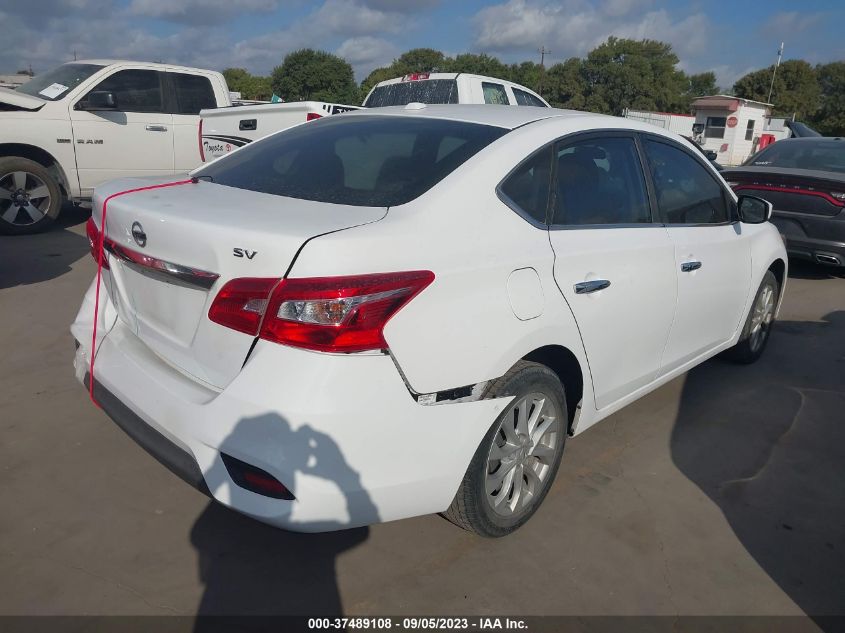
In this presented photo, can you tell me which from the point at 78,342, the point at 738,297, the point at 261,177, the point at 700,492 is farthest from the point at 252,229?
the point at 738,297

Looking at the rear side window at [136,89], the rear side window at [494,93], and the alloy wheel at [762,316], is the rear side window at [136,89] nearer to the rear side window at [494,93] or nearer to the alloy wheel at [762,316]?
the rear side window at [494,93]

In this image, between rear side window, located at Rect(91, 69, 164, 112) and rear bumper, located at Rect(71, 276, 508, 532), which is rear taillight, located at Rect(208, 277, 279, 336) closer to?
rear bumper, located at Rect(71, 276, 508, 532)

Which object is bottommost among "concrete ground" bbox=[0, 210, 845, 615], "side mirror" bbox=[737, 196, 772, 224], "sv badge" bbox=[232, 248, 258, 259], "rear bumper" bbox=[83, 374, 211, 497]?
"concrete ground" bbox=[0, 210, 845, 615]

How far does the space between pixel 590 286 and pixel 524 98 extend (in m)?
8.24

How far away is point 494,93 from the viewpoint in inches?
374

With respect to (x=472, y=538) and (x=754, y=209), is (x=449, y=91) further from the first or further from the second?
(x=472, y=538)

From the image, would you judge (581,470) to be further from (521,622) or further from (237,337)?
(237,337)

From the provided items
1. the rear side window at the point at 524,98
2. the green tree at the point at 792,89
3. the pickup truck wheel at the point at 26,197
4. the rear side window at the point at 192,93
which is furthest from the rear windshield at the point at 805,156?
the green tree at the point at 792,89

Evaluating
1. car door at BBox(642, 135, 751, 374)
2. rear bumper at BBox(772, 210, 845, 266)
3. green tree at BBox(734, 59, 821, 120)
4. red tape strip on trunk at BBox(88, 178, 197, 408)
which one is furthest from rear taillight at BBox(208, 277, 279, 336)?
green tree at BBox(734, 59, 821, 120)

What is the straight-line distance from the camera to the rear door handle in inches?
106

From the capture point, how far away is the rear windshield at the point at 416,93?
9.15 m

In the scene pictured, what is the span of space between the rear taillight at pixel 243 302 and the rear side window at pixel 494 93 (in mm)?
7846

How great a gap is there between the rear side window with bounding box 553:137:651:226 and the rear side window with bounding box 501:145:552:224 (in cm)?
7

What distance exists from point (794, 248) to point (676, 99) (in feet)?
252
